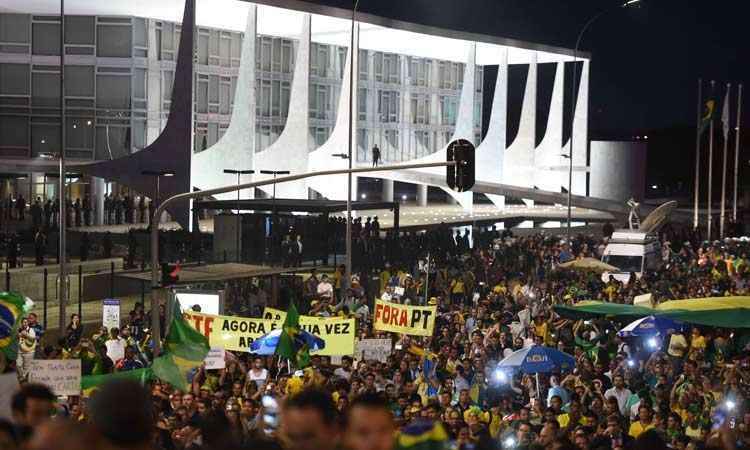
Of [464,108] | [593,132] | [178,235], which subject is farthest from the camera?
[593,132]

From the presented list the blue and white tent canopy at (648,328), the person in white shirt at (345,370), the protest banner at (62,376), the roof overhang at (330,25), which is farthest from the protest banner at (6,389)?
the roof overhang at (330,25)

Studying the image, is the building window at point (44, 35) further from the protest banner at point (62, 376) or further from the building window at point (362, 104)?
the protest banner at point (62, 376)

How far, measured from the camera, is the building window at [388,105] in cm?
7012

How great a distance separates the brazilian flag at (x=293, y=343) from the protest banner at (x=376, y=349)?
4.68ft

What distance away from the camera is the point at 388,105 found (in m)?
70.9

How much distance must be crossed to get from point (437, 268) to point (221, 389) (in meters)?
22.3

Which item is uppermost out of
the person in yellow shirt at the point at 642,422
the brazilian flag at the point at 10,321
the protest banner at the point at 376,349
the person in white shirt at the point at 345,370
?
the brazilian flag at the point at 10,321

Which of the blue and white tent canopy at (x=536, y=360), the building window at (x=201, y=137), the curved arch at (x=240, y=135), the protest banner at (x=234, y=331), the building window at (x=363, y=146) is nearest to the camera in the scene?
the blue and white tent canopy at (x=536, y=360)

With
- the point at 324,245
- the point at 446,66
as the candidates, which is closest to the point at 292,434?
the point at 324,245

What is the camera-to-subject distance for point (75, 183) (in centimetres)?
5288

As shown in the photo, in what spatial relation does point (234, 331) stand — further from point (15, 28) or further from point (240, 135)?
point (15, 28)

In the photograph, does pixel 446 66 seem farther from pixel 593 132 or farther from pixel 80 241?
pixel 593 132

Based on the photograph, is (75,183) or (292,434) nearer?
(292,434)

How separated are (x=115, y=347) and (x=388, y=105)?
50325 mm
